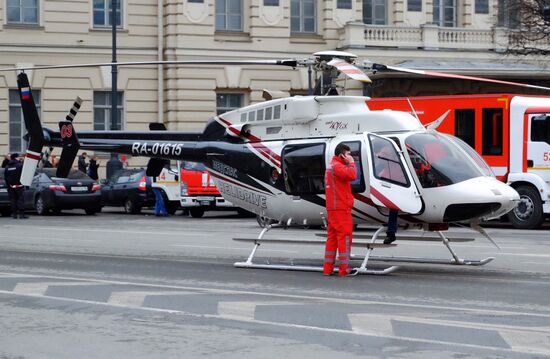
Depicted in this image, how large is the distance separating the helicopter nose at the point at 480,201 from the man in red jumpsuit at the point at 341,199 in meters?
1.28

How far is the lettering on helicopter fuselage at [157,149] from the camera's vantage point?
18.6 meters

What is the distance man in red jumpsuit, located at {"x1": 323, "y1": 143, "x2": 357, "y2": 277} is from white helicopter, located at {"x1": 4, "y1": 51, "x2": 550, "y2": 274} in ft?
1.26

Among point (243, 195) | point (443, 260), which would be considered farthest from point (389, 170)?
point (243, 195)

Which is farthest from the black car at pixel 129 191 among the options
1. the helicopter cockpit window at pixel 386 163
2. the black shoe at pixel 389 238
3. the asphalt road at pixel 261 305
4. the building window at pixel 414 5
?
the black shoe at pixel 389 238

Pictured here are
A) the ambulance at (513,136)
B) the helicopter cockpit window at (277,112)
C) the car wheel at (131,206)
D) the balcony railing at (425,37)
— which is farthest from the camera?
the balcony railing at (425,37)

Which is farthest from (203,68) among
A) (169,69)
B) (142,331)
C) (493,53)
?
(142,331)

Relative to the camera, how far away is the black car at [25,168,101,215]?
33.9 metres

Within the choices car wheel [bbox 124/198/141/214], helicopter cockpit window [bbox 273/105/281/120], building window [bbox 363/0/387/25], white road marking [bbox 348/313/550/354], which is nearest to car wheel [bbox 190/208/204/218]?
car wheel [bbox 124/198/141/214]

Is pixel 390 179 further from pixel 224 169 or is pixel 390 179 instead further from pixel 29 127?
pixel 29 127

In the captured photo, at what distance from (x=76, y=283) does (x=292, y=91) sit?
2962 cm

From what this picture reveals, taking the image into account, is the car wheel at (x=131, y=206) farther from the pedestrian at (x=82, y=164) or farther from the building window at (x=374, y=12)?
the building window at (x=374, y=12)

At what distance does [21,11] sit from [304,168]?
27260 millimetres

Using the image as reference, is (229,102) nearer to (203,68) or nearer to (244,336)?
(203,68)

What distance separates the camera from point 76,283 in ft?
48.3
